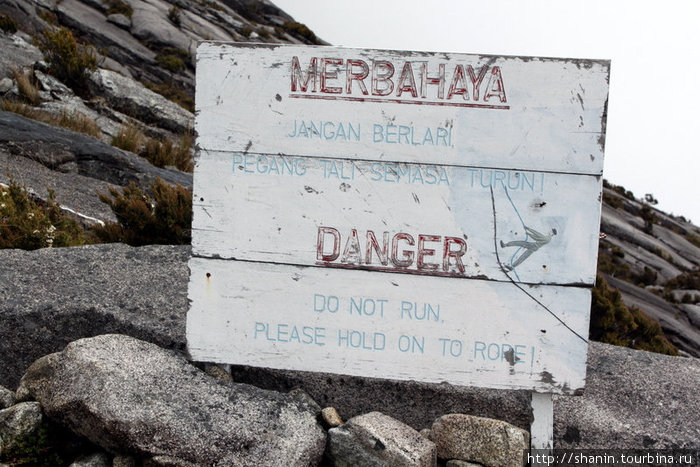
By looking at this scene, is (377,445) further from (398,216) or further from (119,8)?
(119,8)

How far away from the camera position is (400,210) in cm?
324

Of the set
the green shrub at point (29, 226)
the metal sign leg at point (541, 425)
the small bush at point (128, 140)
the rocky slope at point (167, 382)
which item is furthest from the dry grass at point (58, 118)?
the metal sign leg at point (541, 425)

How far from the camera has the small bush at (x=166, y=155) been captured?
34.6 ft

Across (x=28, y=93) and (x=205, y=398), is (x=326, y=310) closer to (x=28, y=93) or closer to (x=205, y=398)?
(x=205, y=398)

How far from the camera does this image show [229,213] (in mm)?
3340

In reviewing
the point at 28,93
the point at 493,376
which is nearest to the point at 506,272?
the point at 493,376

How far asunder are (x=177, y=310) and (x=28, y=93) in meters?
9.30

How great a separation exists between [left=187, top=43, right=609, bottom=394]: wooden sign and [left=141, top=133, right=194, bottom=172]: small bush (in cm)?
757

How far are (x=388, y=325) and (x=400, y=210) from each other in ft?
1.93

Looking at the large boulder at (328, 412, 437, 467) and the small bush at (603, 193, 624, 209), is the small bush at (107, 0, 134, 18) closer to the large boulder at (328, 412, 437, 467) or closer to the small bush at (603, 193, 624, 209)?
the small bush at (603, 193, 624, 209)

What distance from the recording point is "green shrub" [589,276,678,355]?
277 inches

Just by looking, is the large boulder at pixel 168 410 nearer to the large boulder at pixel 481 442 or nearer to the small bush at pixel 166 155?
the large boulder at pixel 481 442

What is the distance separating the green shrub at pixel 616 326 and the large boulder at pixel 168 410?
4779 millimetres

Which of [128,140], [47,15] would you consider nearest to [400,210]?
[128,140]
